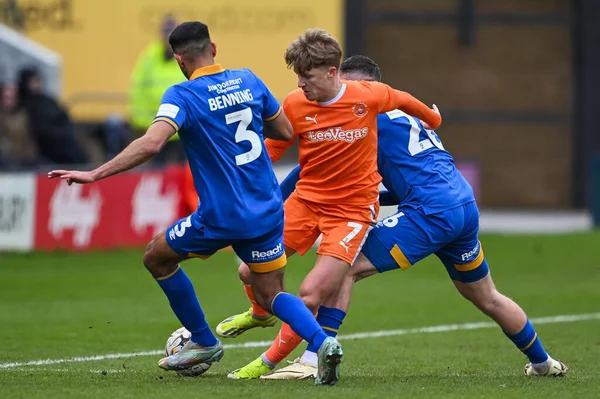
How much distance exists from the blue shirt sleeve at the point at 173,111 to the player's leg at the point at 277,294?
0.84m

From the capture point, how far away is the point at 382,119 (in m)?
7.86

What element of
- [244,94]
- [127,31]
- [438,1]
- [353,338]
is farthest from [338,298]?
[438,1]

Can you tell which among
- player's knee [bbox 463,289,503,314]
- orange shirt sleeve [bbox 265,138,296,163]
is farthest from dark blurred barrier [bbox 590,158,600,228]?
orange shirt sleeve [bbox 265,138,296,163]

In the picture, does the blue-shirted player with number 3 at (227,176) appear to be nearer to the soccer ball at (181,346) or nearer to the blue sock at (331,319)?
the blue sock at (331,319)

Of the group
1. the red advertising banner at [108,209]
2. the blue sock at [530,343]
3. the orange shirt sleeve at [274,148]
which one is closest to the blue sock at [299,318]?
the orange shirt sleeve at [274,148]

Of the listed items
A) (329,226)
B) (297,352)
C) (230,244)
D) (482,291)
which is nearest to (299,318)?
(230,244)

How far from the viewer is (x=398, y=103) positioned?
7.67 metres

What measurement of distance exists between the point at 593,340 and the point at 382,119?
3154mm

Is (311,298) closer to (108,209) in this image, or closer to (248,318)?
(248,318)

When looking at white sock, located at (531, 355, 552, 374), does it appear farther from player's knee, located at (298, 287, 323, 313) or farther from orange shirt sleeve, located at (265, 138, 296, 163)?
orange shirt sleeve, located at (265, 138, 296, 163)

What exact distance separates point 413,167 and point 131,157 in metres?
1.94

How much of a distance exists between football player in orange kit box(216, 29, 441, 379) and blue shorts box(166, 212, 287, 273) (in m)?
0.31

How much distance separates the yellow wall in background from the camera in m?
23.8

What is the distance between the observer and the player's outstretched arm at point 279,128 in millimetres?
7406
